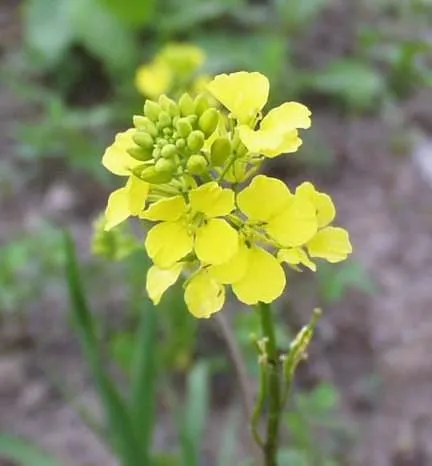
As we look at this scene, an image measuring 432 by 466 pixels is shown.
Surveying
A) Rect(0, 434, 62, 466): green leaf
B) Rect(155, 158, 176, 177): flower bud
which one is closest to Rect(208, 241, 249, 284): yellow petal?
Rect(155, 158, 176, 177): flower bud

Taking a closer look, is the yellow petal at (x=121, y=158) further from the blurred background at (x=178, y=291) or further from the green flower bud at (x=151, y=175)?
the blurred background at (x=178, y=291)

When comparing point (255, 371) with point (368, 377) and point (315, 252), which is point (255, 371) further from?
point (315, 252)

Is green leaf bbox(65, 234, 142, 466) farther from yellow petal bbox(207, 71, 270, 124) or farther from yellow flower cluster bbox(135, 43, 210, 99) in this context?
yellow flower cluster bbox(135, 43, 210, 99)

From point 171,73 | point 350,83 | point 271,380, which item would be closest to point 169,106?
point 271,380

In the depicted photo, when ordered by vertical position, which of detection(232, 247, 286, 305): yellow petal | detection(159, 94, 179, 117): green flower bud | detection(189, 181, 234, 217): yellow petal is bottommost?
detection(232, 247, 286, 305): yellow petal

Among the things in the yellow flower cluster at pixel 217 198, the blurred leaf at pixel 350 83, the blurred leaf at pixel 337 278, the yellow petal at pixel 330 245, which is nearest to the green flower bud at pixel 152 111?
the yellow flower cluster at pixel 217 198

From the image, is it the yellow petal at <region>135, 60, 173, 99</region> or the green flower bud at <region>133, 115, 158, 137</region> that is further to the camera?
the yellow petal at <region>135, 60, 173, 99</region>

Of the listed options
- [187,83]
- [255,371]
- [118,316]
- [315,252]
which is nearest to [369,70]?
[187,83]
